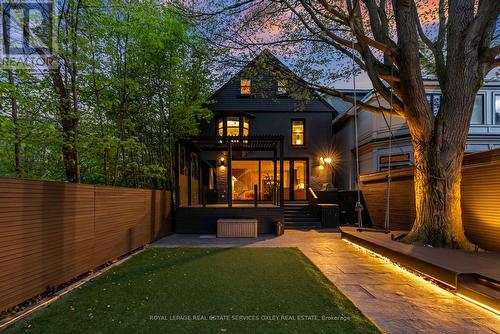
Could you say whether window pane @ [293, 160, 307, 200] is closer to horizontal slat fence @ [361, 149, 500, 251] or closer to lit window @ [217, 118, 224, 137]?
lit window @ [217, 118, 224, 137]

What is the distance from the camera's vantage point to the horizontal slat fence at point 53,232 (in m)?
3.32

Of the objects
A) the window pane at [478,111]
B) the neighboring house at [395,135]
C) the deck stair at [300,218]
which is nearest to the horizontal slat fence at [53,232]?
the deck stair at [300,218]

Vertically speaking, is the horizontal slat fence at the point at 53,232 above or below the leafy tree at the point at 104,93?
below

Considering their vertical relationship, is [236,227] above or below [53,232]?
below

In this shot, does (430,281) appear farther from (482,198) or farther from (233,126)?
(233,126)

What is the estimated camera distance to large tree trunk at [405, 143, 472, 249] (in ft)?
19.5

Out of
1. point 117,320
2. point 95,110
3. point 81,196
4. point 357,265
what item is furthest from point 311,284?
point 95,110

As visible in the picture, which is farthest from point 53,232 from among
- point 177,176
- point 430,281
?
point 430,281

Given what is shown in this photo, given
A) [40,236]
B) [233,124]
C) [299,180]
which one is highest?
[233,124]

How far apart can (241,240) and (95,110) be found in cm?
586

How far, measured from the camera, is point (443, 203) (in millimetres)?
5996

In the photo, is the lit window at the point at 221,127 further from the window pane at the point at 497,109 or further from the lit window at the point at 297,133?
the window pane at the point at 497,109

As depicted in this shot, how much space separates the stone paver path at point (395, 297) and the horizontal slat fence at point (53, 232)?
448 centimetres

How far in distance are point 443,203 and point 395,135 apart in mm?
7191
